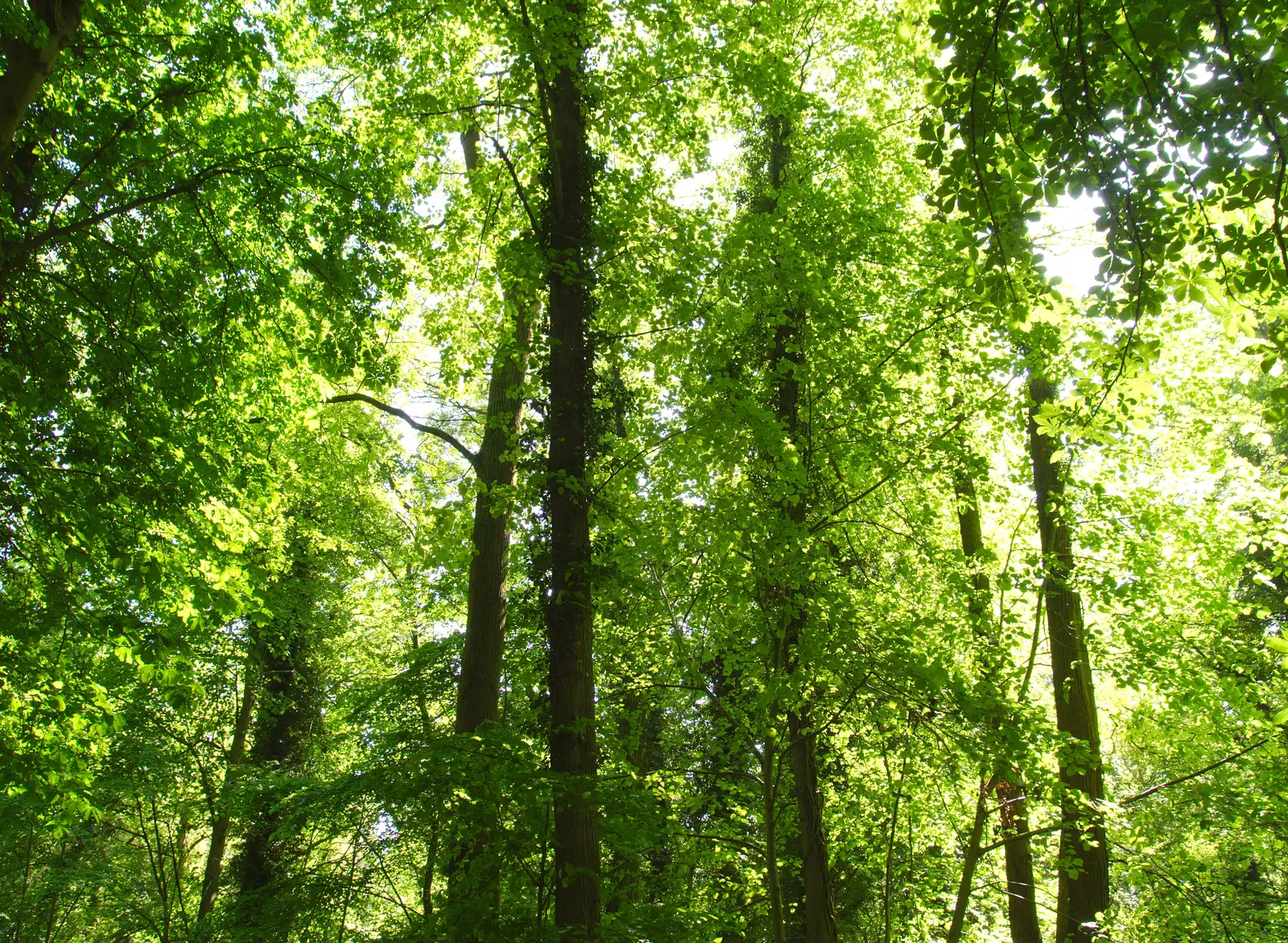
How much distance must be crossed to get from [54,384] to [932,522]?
7103mm

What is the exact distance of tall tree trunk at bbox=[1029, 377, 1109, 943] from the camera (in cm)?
663

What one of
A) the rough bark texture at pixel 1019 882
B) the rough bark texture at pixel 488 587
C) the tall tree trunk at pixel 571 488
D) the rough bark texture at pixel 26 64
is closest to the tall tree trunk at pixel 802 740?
the tall tree trunk at pixel 571 488

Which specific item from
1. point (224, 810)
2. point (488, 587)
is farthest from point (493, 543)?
point (224, 810)

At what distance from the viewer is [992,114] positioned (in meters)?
2.85

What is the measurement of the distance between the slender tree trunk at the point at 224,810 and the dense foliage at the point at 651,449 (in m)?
0.41

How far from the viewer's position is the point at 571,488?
520 centimetres

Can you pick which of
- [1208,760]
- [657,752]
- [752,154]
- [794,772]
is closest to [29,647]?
[794,772]

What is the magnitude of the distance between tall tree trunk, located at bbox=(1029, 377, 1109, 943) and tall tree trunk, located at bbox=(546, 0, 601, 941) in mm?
3659

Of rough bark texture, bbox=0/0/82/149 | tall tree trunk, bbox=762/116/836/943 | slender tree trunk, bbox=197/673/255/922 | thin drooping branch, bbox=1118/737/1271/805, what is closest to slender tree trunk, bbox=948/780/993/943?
tall tree trunk, bbox=762/116/836/943

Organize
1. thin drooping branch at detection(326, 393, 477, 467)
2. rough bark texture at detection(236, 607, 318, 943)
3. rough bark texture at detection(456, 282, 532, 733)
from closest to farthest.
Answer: rough bark texture at detection(456, 282, 532, 733) → thin drooping branch at detection(326, 393, 477, 467) → rough bark texture at detection(236, 607, 318, 943)

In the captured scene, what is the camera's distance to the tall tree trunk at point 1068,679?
6.63m

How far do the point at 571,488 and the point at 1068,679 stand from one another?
554 centimetres

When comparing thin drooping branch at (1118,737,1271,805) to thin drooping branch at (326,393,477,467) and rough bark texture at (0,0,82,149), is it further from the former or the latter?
rough bark texture at (0,0,82,149)

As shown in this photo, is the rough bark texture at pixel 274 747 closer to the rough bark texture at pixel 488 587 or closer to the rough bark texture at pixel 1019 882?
the rough bark texture at pixel 488 587
